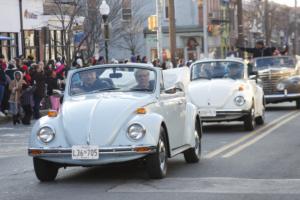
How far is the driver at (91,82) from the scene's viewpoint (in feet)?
37.9

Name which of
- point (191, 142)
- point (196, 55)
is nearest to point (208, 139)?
point (191, 142)

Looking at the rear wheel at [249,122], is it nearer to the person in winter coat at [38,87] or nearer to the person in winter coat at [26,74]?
the person in winter coat at [38,87]

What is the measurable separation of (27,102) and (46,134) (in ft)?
41.7

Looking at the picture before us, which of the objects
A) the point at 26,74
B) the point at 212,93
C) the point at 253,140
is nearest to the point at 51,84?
the point at 26,74

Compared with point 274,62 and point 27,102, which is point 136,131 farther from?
point 274,62

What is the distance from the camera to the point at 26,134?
19.6 meters

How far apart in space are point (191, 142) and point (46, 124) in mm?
2514

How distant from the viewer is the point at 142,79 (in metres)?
11.5

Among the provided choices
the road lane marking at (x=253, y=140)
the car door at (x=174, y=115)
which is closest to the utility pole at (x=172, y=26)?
the road lane marking at (x=253, y=140)

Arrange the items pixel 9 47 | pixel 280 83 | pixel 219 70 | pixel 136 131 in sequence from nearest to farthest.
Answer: pixel 136 131 < pixel 219 70 < pixel 280 83 < pixel 9 47

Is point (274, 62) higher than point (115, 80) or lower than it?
lower

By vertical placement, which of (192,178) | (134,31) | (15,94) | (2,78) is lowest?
(192,178)

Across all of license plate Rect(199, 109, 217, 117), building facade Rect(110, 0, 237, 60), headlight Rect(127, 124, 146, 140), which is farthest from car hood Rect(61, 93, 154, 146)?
building facade Rect(110, 0, 237, 60)

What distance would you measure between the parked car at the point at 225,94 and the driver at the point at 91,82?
6.52 meters
